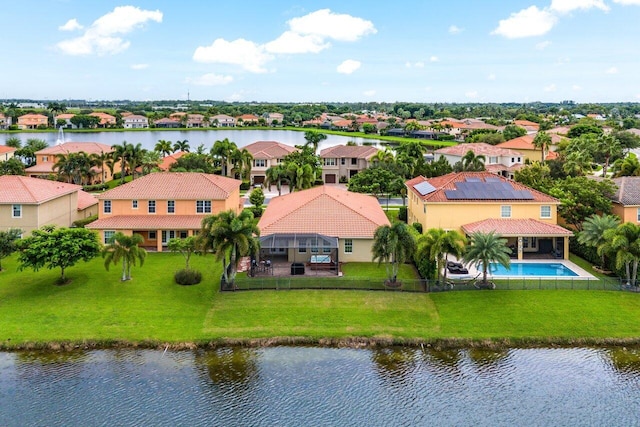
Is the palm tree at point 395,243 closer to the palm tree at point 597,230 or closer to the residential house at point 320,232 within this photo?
the residential house at point 320,232

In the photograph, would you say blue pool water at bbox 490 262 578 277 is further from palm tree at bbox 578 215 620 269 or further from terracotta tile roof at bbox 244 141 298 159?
terracotta tile roof at bbox 244 141 298 159

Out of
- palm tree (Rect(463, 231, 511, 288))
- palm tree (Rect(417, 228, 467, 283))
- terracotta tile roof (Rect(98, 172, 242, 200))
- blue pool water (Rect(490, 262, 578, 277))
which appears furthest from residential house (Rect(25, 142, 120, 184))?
palm tree (Rect(463, 231, 511, 288))

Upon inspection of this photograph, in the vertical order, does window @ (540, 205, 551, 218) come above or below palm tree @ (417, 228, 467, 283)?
above

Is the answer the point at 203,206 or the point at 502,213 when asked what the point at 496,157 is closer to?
the point at 502,213

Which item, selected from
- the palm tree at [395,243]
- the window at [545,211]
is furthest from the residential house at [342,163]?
the palm tree at [395,243]

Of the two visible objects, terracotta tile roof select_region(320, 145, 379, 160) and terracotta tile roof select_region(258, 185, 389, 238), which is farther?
terracotta tile roof select_region(320, 145, 379, 160)

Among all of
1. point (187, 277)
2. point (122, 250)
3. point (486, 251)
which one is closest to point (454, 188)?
point (486, 251)

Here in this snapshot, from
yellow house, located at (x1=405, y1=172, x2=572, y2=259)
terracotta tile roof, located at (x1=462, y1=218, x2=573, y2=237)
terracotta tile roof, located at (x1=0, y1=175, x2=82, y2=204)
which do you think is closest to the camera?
terracotta tile roof, located at (x1=462, y1=218, x2=573, y2=237)
